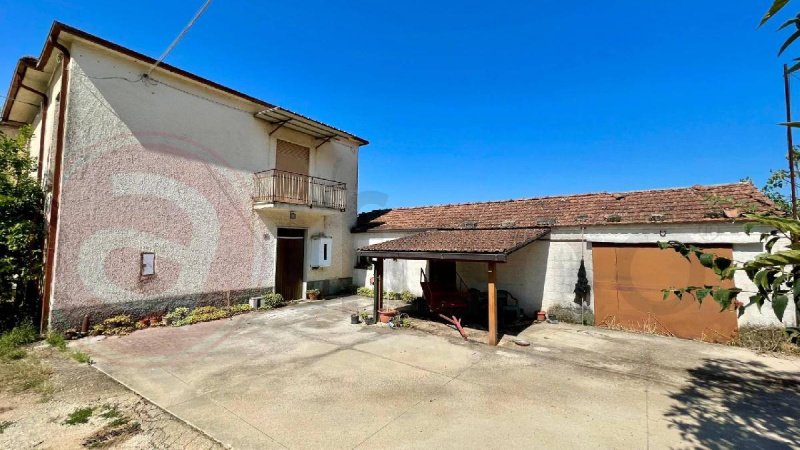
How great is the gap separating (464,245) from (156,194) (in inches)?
331

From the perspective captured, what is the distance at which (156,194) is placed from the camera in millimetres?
9602

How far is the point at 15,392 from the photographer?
526 centimetres

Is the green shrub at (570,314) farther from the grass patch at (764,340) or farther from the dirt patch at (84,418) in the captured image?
the dirt patch at (84,418)

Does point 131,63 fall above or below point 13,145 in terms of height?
above

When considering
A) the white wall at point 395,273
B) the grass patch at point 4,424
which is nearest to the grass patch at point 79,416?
the grass patch at point 4,424

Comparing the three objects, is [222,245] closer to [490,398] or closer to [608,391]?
[490,398]

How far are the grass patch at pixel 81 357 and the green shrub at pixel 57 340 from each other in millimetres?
527

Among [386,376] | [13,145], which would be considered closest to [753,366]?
[386,376]

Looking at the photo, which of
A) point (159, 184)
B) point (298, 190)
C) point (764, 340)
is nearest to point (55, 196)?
point (159, 184)

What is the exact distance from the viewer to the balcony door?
12211 mm

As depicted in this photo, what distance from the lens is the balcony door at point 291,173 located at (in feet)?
40.1

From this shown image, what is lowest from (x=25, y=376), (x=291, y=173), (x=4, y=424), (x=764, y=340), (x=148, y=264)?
(x=4, y=424)

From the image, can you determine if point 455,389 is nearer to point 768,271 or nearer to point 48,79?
point 768,271

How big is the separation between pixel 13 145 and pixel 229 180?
519 cm
